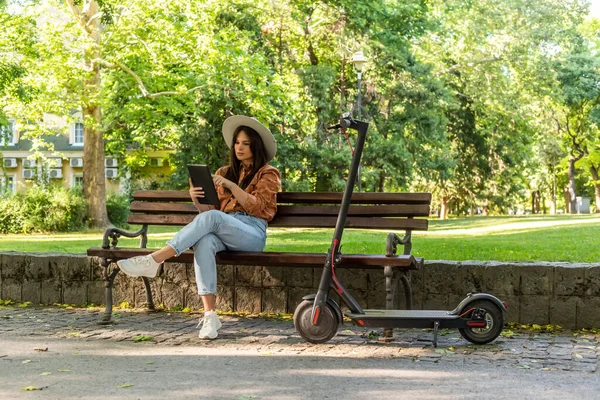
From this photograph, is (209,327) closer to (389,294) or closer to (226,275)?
(389,294)

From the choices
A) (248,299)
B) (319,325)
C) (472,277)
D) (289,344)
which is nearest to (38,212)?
(248,299)

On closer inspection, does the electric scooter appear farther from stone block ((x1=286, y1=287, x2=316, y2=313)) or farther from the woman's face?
stone block ((x1=286, y1=287, x2=316, y2=313))

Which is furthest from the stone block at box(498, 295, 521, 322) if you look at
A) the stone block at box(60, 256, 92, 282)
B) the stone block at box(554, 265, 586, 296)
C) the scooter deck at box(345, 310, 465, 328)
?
the stone block at box(60, 256, 92, 282)

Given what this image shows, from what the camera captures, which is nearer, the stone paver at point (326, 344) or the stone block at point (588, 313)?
the stone paver at point (326, 344)

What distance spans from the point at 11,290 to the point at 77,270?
78cm

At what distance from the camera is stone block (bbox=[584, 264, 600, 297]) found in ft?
23.1

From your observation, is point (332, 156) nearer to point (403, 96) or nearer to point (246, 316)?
point (403, 96)

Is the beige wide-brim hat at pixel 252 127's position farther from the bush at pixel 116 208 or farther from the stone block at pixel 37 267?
the bush at pixel 116 208

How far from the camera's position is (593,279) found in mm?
7039

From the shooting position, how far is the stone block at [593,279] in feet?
23.1

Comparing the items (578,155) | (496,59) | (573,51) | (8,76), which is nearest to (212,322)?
(8,76)

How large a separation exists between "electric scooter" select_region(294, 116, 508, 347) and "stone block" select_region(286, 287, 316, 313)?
4.68 feet

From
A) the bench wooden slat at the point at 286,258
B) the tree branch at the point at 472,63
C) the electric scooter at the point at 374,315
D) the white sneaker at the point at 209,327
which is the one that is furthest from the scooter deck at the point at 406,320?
the tree branch at the point at 472,63

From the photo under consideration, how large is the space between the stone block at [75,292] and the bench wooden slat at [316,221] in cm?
88
